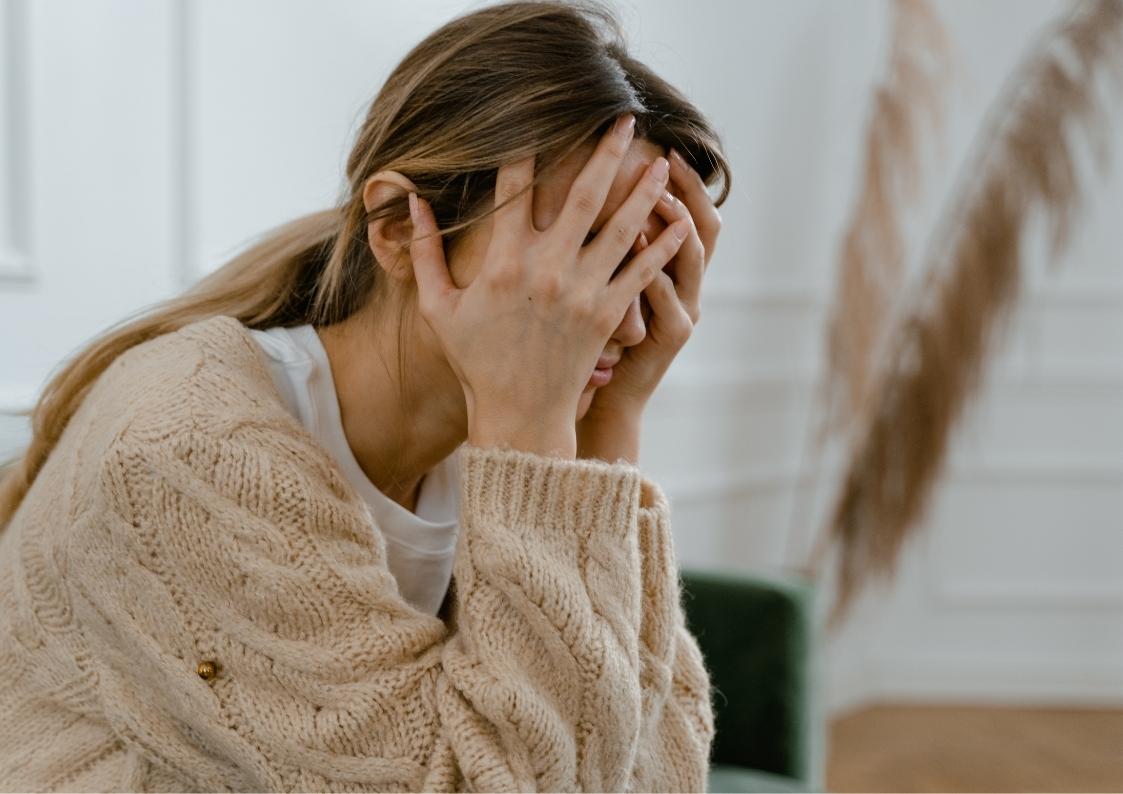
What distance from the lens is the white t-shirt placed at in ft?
3.77

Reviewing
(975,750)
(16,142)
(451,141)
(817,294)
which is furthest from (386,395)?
(975,750)

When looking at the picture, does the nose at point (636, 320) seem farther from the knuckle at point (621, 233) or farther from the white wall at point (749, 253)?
the white wall at point (749, 253)

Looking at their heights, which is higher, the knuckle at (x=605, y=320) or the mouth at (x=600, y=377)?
the knuckle at (x=605, y=320)

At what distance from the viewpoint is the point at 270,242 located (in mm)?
1290

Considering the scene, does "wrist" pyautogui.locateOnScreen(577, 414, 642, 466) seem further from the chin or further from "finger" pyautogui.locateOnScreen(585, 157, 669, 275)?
"finger" pyautogui.locateOnScreen(585, 157, 669, 275)

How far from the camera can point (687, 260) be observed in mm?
1179

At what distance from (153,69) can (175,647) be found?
3.37 ft

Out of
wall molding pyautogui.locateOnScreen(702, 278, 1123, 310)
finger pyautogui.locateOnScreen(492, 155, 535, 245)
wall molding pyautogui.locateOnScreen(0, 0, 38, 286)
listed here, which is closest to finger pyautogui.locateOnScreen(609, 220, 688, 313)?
finger pyautogui.locateOnScreen(492, 155, 535, 245)

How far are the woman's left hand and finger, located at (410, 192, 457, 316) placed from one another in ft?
0.74

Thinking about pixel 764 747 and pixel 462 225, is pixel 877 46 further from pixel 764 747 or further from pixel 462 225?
pixel 462 225

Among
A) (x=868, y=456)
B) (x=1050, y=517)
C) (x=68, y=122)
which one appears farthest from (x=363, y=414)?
(x=1050, y=517)

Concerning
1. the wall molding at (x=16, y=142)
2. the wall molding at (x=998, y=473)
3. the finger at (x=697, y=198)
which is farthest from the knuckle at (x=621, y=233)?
the wall molding at (x=998, y=473)

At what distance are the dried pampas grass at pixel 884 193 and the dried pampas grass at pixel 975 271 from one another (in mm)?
95

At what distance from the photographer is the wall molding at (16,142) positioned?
1499 mm
